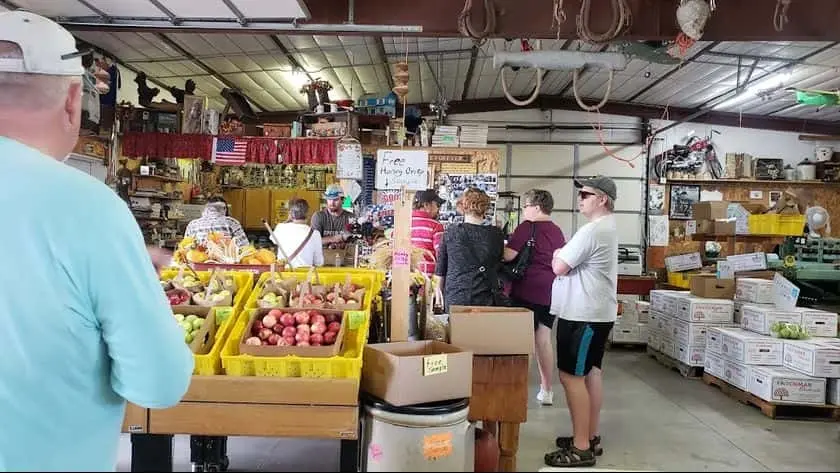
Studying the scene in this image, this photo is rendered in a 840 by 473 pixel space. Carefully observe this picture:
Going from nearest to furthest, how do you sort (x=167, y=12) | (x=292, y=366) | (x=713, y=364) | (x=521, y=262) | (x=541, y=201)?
(x=292, y=366) → (x=167, y=12) → (x=521, y=262) → (x=541, y=201) → (x=713, y=364)

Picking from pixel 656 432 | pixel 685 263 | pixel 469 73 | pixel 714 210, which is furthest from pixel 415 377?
pixel 469 73

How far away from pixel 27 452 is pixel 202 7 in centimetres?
392

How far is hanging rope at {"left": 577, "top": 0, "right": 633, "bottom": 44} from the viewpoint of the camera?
4527 millimetres

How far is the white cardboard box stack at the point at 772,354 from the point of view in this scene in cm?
511

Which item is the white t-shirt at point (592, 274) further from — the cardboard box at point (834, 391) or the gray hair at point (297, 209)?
the cardboard box at point (834, 391)

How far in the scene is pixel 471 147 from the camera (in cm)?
857

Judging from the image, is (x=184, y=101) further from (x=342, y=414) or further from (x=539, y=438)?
(x=342, y=414)

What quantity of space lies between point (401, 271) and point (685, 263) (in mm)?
7449

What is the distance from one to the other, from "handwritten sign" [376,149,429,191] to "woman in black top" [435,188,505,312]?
0.77 meters

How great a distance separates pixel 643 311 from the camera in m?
8.16

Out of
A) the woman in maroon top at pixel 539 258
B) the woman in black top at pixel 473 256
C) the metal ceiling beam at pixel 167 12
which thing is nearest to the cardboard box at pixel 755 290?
the woman in maroon top at pixel 539 258

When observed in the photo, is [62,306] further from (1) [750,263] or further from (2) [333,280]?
(1) [750,263]

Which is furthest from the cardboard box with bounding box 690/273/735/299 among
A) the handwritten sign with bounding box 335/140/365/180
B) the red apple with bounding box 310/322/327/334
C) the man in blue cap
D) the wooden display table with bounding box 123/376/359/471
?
the wooden display table with bounding box 123/376/359/471

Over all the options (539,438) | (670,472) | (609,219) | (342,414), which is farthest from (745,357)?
(670,472)
